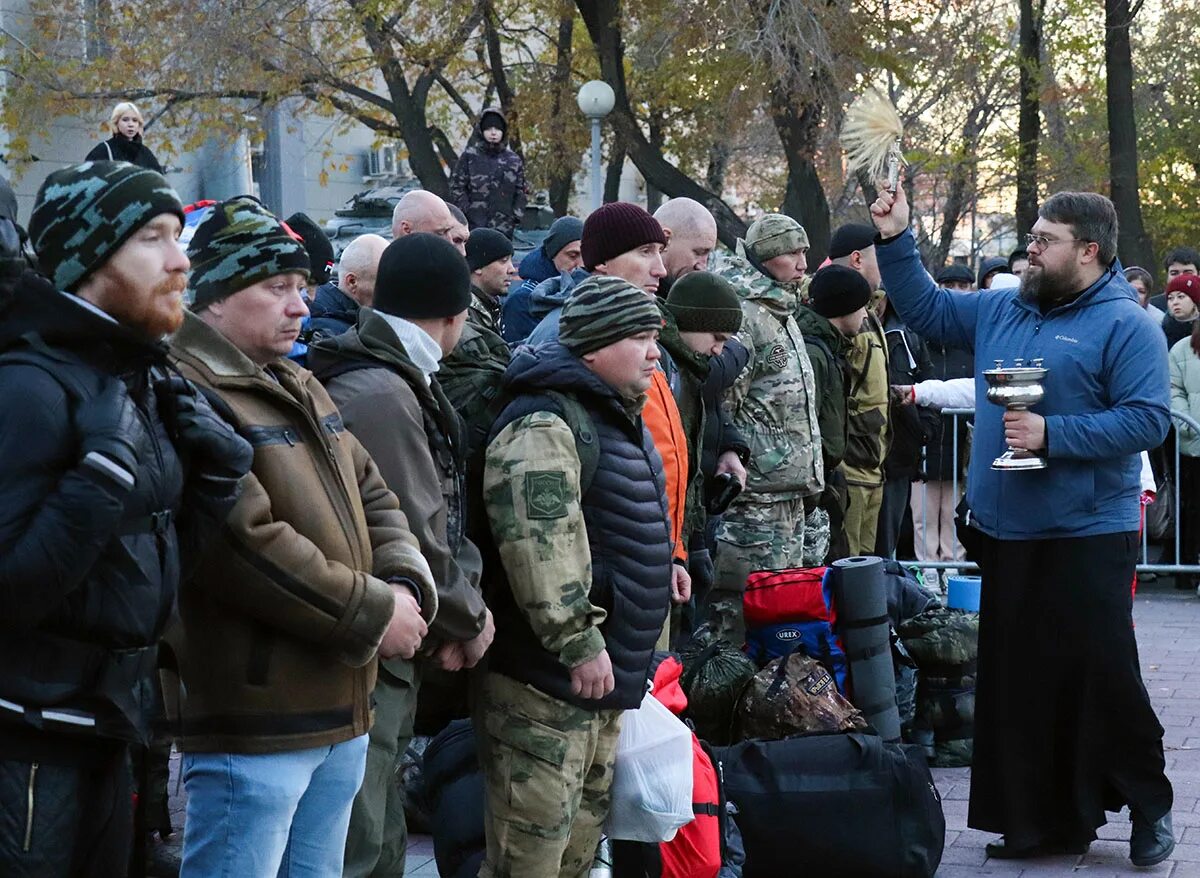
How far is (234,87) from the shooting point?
80.1ft

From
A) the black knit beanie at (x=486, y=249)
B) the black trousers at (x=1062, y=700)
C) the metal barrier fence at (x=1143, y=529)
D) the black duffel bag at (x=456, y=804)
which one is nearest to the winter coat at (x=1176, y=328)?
the metal barrier fence at (x=1143, y=529)

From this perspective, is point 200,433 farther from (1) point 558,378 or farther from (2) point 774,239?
(2) point 774,239

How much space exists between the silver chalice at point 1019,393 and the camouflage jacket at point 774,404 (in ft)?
6.07

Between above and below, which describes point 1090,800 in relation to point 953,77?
below

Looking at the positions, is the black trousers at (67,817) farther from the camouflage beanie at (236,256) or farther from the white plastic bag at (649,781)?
the white plastic bag at (649,781)

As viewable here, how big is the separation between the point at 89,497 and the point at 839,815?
3.26 meters

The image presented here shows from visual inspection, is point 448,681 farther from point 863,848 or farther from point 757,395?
point 757,395

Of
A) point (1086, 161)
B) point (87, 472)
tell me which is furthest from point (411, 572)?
point (1086, 161)

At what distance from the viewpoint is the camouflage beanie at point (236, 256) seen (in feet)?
11.3

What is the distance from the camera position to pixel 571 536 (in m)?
4.02

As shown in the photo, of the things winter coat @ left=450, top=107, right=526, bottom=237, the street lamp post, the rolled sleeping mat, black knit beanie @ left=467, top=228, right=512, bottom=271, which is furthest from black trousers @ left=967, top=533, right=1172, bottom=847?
the street lamp post

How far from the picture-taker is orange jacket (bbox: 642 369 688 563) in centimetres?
514

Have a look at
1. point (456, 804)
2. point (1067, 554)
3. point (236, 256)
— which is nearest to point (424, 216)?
point (456, 804)

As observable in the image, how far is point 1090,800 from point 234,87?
21.2 meters
